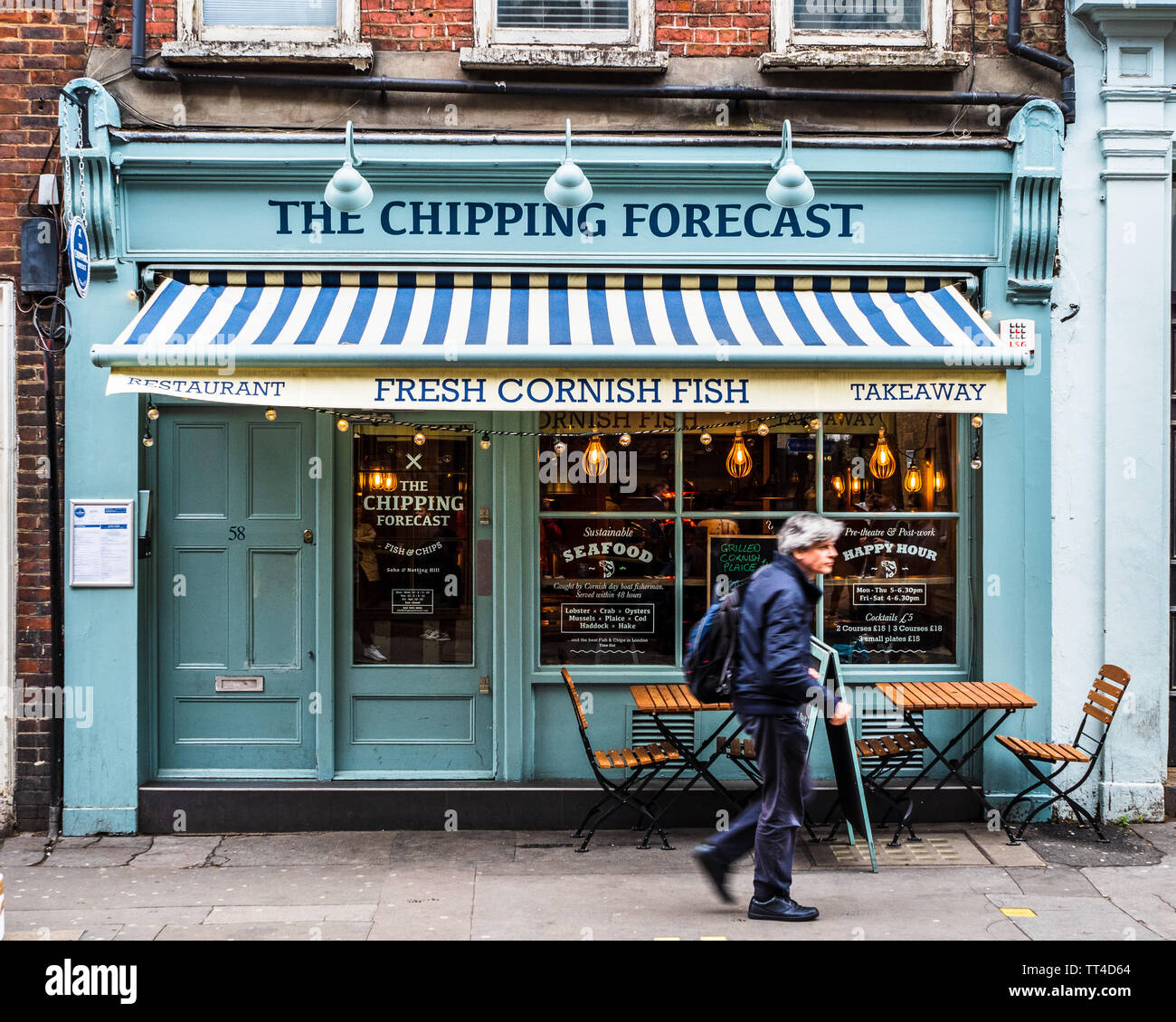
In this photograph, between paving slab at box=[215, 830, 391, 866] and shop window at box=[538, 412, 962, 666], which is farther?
shop window at box=[538, 412, 962, 666]

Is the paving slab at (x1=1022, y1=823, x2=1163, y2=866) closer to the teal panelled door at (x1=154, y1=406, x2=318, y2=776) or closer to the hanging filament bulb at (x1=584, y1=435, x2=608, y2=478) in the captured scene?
the hanging filament bulb at (x1=584, y1=435, x2=608, y2=478)

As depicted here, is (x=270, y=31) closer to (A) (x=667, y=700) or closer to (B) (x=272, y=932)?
(A) (x=667, y=700)

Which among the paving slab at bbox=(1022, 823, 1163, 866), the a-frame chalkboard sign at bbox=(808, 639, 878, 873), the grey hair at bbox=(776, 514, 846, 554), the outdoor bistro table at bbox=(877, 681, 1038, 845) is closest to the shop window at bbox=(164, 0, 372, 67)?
the grey hair at bbox=(776, 514, 846, 554)

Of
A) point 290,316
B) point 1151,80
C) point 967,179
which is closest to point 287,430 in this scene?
point 290,316

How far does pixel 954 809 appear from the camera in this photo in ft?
23.0

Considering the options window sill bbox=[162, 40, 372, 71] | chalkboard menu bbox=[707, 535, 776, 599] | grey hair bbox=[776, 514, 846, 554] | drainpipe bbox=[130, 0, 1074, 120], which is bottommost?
chalkboard menu bbox=[707, 535, 776, 599]

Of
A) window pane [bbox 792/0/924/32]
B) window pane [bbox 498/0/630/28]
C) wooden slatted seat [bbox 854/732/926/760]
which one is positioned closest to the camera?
wooden slatted seat [bbox 854/732/926/760]

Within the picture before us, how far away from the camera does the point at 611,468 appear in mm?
7246

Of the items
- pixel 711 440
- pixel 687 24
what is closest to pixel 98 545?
pixel 711 440

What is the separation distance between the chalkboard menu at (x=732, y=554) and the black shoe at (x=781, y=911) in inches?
92.2

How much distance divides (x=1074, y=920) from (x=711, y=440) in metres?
3.46

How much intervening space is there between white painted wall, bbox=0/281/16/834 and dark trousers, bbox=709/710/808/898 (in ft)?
14.6

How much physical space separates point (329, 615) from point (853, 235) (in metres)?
4.14

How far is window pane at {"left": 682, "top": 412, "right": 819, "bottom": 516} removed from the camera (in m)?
7.25
